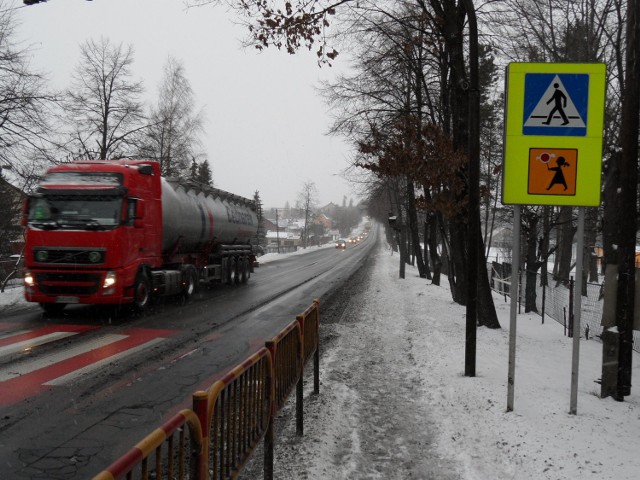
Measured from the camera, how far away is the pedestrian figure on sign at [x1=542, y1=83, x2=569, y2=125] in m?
5.77

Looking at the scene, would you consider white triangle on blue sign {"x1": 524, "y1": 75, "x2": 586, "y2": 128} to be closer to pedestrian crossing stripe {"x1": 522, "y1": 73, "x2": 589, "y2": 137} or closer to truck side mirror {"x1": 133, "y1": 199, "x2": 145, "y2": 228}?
pedestrian crossing stripe {"x1": 522, "y1": 73, "x2": 589, "y2": 137}

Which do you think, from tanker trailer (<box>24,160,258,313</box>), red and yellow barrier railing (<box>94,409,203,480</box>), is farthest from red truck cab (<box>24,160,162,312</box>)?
red and yellow barrier railing (<box>94,409,203,480</box>)

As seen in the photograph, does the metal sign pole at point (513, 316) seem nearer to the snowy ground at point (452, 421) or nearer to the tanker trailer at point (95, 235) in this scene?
the snowy ground at point (452, 421)

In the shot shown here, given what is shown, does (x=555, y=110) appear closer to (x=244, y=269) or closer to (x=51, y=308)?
(x=51, y=308)

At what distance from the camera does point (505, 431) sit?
5195 millimetres

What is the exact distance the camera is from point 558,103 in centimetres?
579

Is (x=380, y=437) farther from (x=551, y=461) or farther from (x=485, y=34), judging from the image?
(x=485, y=34)

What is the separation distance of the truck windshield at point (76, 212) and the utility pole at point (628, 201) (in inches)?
390

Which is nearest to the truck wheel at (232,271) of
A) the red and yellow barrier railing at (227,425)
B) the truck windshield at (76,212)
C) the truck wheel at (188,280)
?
the truck wheel at (188,280)

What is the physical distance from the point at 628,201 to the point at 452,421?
11.1ft

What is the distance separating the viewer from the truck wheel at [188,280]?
16391mm

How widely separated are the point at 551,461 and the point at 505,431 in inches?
30.1

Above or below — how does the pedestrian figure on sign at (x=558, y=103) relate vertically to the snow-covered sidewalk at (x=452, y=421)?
above

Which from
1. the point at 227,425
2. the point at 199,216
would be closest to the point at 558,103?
the point at 227,425
